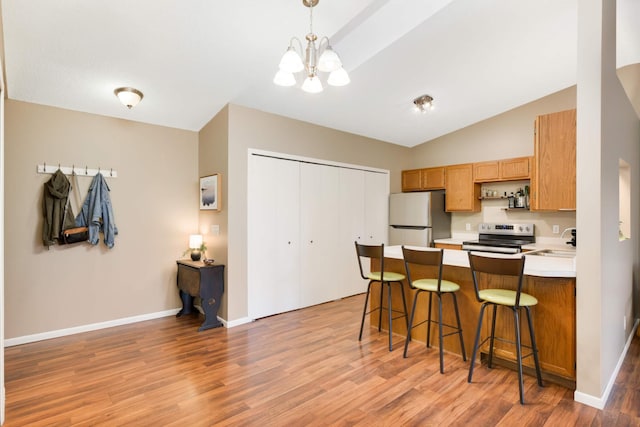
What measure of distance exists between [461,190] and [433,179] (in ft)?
1.68

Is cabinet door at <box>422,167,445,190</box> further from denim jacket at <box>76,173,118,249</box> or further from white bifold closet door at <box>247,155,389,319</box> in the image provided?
denim jacket at <box>76,173,118,249</box>

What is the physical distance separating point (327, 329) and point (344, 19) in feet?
9.93

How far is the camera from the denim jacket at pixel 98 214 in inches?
141

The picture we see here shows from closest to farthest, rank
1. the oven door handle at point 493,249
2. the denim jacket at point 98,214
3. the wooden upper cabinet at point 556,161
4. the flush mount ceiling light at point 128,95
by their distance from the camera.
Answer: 1. the flush mount ceiling light at point 128,95
2. the wooden upper cabinet at point 556,161
3. the denim jacket at point 98,214
4. the oven door handle at point 493,249

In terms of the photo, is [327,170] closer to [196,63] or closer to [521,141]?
[196,63]

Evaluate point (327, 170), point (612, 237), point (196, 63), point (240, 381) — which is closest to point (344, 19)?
point (196, 63)

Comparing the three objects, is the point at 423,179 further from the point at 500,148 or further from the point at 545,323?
the point at 545,323

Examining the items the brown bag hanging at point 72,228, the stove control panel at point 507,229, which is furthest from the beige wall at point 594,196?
the brown bag hanging at point 72,228

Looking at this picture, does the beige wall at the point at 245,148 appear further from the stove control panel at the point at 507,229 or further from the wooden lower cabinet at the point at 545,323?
the stove control panel at the point at 507,229

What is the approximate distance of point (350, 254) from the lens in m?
5.12

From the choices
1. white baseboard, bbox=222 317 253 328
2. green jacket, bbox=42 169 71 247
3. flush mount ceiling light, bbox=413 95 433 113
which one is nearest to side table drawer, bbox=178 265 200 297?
white baseboard, bbox=222 317 253 328

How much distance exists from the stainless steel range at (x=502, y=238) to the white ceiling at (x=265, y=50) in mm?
1880

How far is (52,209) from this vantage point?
133 inches

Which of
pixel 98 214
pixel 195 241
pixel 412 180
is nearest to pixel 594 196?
pixel 412 180
